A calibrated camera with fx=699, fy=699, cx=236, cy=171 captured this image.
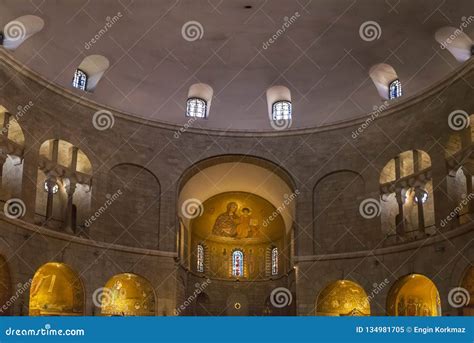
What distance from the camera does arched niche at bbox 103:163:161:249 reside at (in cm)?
3167

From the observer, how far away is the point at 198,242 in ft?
137

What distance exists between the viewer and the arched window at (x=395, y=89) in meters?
32.4

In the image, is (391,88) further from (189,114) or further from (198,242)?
(198,242)

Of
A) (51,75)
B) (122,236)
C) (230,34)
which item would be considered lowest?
(122,236)

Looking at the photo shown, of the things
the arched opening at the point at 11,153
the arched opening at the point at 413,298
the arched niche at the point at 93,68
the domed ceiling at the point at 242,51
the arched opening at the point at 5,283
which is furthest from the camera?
the arched niche at the point at 93,68

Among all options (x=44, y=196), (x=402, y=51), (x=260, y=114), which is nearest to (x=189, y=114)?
(x=260, y=114)

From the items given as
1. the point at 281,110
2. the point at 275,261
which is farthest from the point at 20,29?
the point at 275,261

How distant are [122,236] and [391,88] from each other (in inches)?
563

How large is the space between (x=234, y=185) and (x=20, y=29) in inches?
610

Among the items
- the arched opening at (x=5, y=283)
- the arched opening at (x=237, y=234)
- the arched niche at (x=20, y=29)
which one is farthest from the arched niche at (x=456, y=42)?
the arched opening at (x=5, y=283)

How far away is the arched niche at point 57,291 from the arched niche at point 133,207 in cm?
263

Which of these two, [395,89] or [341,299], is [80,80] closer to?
[395,89]

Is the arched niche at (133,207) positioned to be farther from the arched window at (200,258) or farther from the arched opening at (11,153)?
the arched window at (200,258)

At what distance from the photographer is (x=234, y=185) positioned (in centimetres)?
3947
